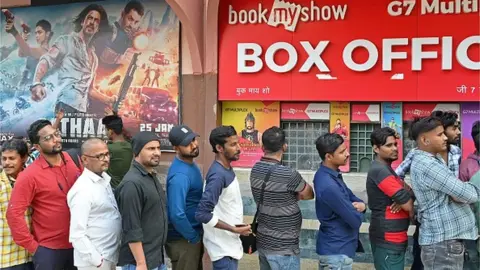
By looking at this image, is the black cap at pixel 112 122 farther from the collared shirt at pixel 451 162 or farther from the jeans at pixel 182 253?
the collared shirt at pixel 451 162

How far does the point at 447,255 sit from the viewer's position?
3777 mm

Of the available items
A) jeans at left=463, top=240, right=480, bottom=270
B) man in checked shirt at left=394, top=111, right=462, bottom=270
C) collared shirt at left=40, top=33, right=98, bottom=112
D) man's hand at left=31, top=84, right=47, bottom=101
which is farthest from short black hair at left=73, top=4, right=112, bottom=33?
jeans at left=463, top=240, right=480, bottom=270

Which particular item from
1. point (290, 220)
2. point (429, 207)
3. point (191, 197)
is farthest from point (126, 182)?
point (429, 207)

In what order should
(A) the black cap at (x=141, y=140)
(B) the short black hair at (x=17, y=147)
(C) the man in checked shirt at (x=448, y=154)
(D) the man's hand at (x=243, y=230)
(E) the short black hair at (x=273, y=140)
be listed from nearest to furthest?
(A) the black cap at (x=141, y=140)
(D) the man's hand at (x=243, y=230)
(E) the short black hair at (x=273, y=140)
(B) the short black hair at (x=17, y=147)
(C) the man in checked shirt at (x=448, y=154)

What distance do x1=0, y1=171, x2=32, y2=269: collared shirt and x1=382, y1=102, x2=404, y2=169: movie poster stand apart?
3959mm

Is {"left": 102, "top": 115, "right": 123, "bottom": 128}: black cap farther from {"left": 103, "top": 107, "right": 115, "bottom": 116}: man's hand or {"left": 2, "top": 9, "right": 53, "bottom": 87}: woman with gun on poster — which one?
{"left": 2, "top": 9, "right": 53, "bottom": 87}: woman with gun on poster

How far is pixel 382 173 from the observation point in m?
4.03

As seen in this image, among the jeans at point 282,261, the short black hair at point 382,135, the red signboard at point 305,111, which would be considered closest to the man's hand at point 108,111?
the red signboard at point 305,111

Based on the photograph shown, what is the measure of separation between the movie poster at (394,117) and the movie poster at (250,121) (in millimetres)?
1241

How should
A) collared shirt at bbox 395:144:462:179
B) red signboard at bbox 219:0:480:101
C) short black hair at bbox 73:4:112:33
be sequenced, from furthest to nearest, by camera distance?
short black hair at bbox 73:4:112:33 → red signboard at bbox 219:0:480:101 → collared shirt at bbox 395:144:462:179

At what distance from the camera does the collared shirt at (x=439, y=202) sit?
12.1ft

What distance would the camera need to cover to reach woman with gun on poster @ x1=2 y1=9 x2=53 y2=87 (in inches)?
295

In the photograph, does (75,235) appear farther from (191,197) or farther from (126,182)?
(191,197)

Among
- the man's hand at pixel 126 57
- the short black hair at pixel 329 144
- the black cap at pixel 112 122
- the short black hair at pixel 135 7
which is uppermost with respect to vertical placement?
the short black hair at pixel 135 7
